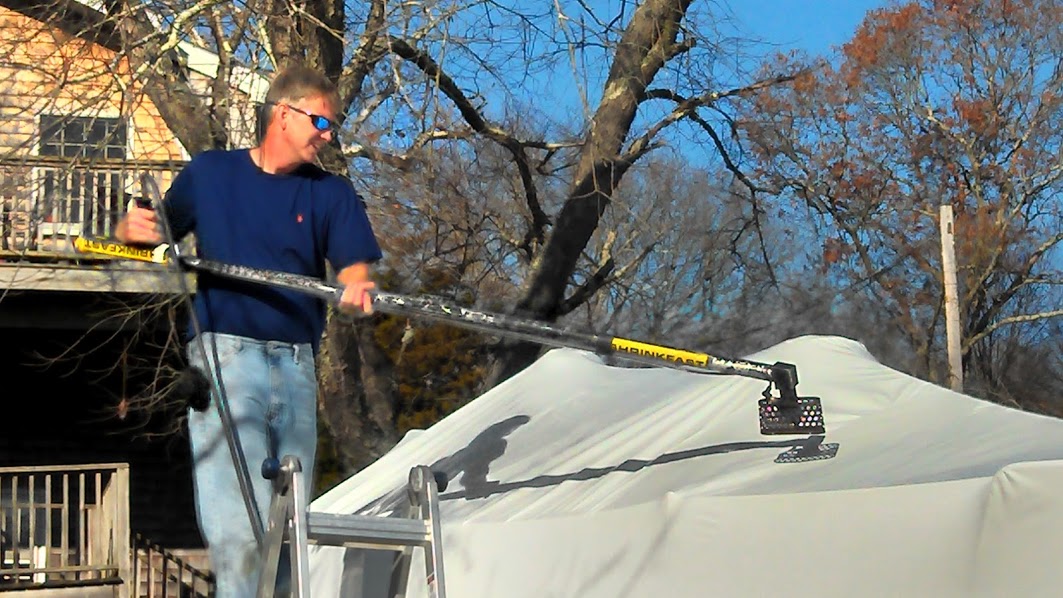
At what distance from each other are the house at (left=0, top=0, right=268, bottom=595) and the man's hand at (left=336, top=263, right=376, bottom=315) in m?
2.76

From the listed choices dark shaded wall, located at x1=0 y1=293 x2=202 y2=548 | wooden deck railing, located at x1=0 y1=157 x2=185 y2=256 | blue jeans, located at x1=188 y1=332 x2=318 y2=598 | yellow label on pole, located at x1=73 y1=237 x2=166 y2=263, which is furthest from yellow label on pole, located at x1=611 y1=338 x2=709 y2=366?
dark shaded wall, located at x1=0 y1=293 x2=202 y2=548

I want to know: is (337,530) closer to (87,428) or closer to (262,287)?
(262,287)

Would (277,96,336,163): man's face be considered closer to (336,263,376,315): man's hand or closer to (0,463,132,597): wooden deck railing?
(336,263,376,315): man's hand

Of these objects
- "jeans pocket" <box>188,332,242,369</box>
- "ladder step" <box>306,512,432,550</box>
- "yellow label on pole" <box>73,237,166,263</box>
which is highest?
"yellow label on pole" <box>73,237,166,263</box>

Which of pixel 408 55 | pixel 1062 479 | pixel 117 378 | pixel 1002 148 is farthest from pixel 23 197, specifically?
pixel 1002 148

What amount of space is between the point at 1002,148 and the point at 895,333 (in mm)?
4080

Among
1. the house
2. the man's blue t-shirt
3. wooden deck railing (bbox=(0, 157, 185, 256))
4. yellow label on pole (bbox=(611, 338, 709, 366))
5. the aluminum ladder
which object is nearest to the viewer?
the aluminum ladder

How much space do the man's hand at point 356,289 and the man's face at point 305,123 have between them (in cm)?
29

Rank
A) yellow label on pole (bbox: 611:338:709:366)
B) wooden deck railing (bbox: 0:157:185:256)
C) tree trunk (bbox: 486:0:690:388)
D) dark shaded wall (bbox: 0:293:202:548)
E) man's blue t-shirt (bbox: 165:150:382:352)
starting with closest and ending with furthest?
1. man's blue t-shirt (bbox: 165:150:382:352)
2. yellow label on pole (bbox: 611:338:709:366)
3. wooden deck railing (bbox: 0:157:185:256)
4. tree trunk (bbox: 486:0:690:388)
5. dark shaded wall (bbox: 0:293:202:548)

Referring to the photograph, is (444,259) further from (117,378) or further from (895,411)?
(895,411)

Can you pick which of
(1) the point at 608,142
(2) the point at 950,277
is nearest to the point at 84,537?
(1) the point at 608,142

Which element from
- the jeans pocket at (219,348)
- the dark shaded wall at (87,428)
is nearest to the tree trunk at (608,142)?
the dark shaded wall at (87,428)

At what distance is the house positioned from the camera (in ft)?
27.7

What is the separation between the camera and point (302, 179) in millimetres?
3256
